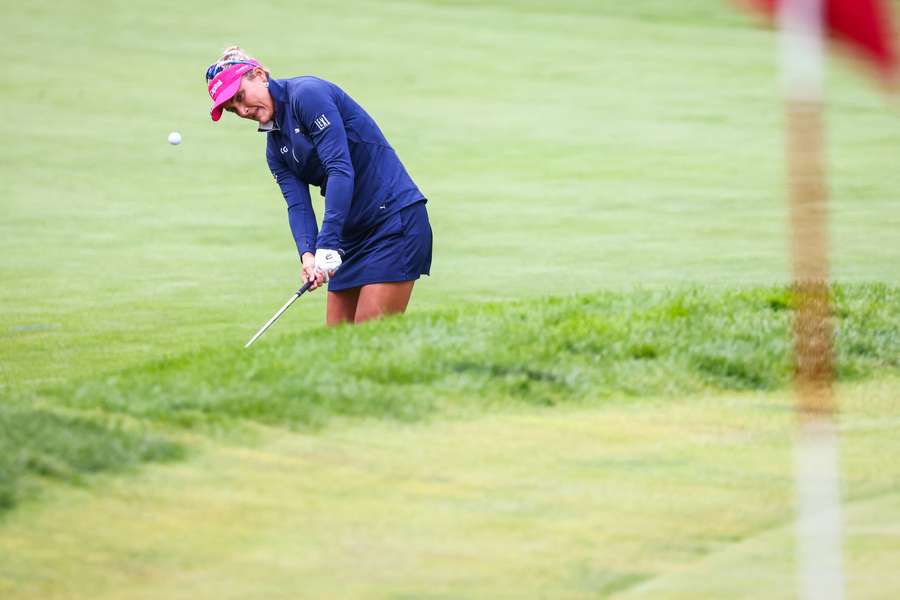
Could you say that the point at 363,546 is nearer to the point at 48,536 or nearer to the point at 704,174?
the point at 48,536

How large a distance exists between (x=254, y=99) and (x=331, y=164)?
47 cm

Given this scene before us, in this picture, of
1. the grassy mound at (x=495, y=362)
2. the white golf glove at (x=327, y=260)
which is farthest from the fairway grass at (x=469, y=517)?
the white golf glove at (x=327, y=260)

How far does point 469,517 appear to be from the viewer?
194 inches

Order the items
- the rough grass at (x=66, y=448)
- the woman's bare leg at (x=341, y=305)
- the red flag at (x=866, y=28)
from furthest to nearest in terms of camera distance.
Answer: the woman's bare leg at (x=341, y=305), the rough grass at (x=66, y=448), the red flag at (x=866, y=28)

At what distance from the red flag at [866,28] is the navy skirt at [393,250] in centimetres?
389

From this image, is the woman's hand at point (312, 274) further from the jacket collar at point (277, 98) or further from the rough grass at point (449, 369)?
the jacket collar at point (277, 98)

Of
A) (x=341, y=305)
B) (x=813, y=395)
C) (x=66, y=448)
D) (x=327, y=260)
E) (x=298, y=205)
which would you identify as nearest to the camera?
(x=813, y=395)

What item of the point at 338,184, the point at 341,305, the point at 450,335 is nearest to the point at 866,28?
the point at 450,335

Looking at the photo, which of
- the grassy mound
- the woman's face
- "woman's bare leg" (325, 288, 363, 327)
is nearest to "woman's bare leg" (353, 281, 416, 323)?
"woman's bare leg" (325, 288, 363, 327)

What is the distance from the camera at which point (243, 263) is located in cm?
1166

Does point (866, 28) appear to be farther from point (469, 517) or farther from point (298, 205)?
point (298, 205)

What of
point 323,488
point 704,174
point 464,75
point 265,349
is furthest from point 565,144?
point 323,488

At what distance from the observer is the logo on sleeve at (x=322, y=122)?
7.30 metres

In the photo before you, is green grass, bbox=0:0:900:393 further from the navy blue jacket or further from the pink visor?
the pink visor
